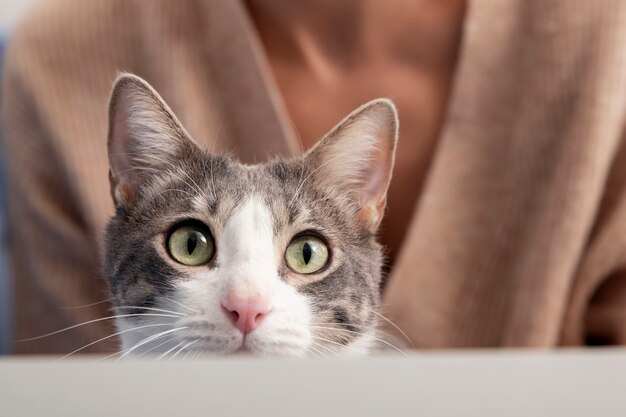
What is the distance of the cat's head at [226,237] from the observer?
0.94 feet

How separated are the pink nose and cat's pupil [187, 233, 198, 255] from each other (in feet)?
0.09

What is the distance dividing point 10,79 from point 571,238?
0.43 meters

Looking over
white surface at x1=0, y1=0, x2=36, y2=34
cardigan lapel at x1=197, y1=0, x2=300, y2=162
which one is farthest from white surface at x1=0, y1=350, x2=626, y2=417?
white surface at x1=0, y1=0, x2=36, y2=34

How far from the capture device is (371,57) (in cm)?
42

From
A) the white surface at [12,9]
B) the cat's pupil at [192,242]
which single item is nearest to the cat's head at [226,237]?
the cat's pupil at [192,242]

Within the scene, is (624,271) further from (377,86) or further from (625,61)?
(377,86)

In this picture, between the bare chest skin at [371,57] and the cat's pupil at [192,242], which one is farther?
the bare chest skin at [371,57]

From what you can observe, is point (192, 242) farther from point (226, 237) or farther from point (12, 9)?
point (12, 9)

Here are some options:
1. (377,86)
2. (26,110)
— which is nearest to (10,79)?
(26,110)

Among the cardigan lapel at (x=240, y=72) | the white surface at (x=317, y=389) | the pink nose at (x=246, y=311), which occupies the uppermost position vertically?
the cardigan lapel at (x=240, y=72)

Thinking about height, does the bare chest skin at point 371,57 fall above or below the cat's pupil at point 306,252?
above

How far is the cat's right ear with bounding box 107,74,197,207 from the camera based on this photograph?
0.29 meters

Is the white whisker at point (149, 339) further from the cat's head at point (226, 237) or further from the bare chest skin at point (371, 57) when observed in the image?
the bare chest skin at point (371, 57)

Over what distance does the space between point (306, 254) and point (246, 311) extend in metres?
0.04
